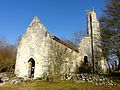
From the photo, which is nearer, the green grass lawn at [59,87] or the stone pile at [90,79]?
the green grass lawn at [59,87]

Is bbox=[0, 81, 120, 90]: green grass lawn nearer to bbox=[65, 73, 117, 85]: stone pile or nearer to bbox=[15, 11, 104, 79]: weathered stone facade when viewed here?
bbox=[65, 73, 117, 85]: stone pile

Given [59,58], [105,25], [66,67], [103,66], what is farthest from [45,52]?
[103,66]

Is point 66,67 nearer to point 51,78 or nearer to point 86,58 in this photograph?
point 51,78

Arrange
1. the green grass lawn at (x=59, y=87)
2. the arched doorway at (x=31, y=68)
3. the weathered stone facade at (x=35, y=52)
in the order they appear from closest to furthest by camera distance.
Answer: the green grass lawn at (x=59, y=87) < the weathered stone facade at (x=35, y=52) < the arched doorway at (x=31, y=68)

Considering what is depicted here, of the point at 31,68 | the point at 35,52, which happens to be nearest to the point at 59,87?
the point at 35,52

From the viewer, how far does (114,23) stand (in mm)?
25266

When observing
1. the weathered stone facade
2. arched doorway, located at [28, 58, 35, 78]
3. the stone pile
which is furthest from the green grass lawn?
arched doorway, located at [28, 58, 35, 78]

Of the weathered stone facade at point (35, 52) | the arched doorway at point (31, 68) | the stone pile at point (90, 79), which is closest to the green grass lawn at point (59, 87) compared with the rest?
the stone pile at point (90, 79)

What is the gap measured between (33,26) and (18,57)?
583cm

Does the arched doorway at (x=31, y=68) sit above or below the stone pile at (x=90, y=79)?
above

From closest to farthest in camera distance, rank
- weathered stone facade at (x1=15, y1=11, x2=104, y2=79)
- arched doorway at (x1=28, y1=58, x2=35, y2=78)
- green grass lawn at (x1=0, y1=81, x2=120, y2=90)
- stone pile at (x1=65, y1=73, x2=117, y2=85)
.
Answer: green grass lawn at (x1=0, y1=81, x2=120, y2=90) → stone pile at (x1=65, y1=73, x2=117, y2=85) → weathered stone facade at (x1=15, y1=11, x2=104, y2=79) → arched doorway at (x1=28, y1=58, x2=35, y2=78)

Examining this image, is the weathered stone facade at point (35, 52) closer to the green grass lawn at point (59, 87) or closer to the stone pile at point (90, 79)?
the stone pile at point (90, 79)

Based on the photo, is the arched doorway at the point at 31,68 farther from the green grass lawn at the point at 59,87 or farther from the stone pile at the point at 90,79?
the green grass lawn at the point at 59,87

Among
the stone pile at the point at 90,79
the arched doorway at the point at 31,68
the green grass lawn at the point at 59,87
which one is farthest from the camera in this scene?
the arched doorway at the point at 31,68
